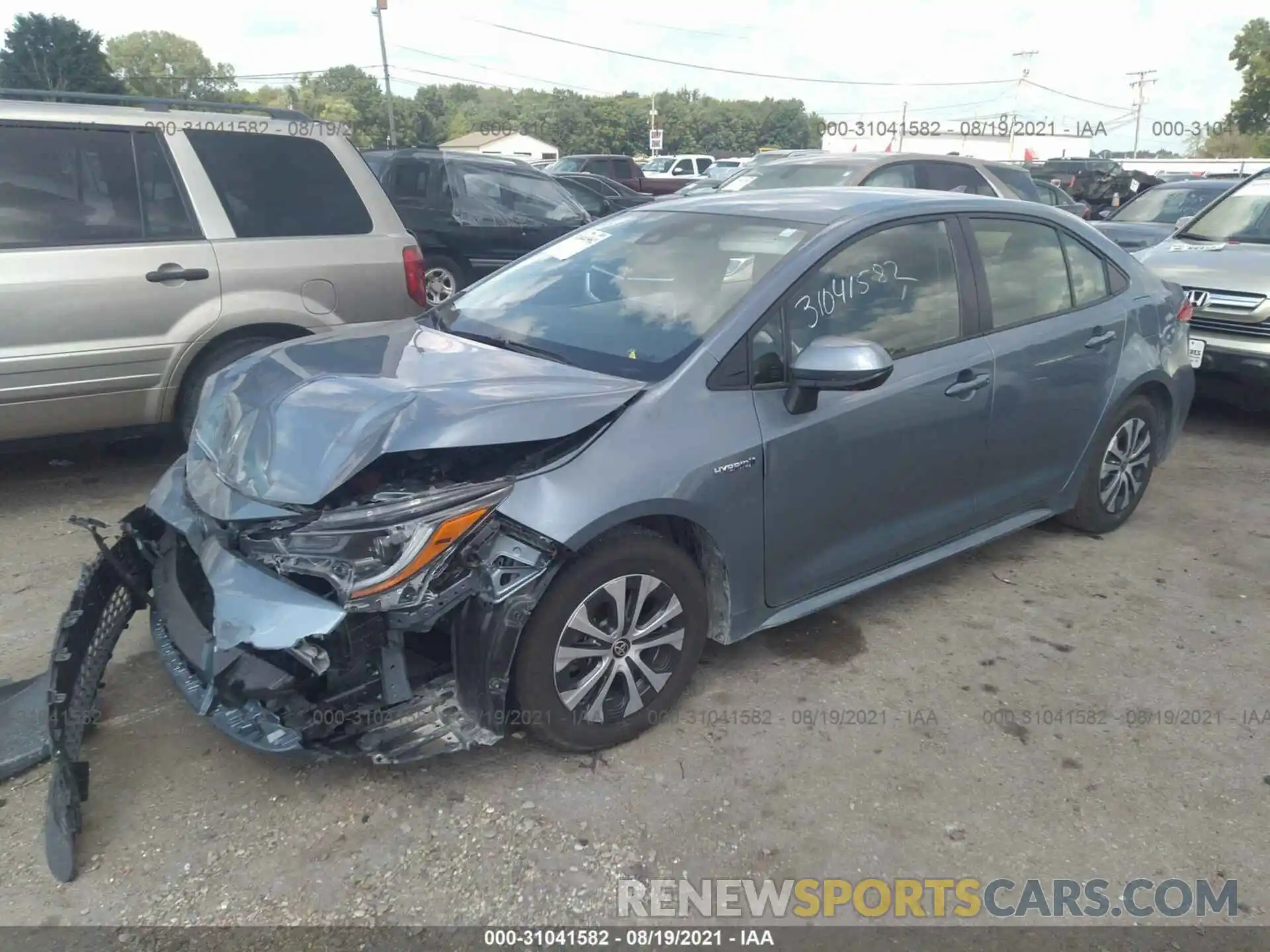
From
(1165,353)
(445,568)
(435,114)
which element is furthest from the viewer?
(435,114)

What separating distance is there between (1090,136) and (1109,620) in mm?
59808

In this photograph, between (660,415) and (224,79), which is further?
(224,79)

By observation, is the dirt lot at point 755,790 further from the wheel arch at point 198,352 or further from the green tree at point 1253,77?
the green tree at point 1253,77

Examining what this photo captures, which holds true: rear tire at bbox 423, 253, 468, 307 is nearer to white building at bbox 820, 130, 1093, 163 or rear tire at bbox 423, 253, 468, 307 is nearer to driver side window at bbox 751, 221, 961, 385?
driver side window at bbox 751, 221, 961, 385

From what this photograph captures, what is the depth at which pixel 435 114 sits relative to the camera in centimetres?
7856

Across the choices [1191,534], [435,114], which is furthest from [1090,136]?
[1191,534]

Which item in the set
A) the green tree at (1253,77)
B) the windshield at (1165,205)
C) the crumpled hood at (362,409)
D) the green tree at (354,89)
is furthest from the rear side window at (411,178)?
the green tree at (354,89)

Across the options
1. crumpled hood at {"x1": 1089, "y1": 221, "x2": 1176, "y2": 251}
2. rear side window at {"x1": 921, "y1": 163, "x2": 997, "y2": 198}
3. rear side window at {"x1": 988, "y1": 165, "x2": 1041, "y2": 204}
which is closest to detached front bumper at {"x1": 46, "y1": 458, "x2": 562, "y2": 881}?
rear side window at {"x1": 921, "y1": 163, "x2": 997, "y2": 198}

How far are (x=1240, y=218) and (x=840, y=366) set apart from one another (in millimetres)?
6263

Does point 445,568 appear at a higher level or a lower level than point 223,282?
lower

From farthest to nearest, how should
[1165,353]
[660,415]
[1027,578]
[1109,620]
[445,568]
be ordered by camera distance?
[1165,353] → [1027,578] → [1109,620] → [660,415] → [445,568]

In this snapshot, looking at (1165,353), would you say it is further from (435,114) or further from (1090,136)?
(435,114)

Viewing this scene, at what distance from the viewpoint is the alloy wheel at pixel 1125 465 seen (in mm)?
4645

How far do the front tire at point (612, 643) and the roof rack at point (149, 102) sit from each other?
357 cm
